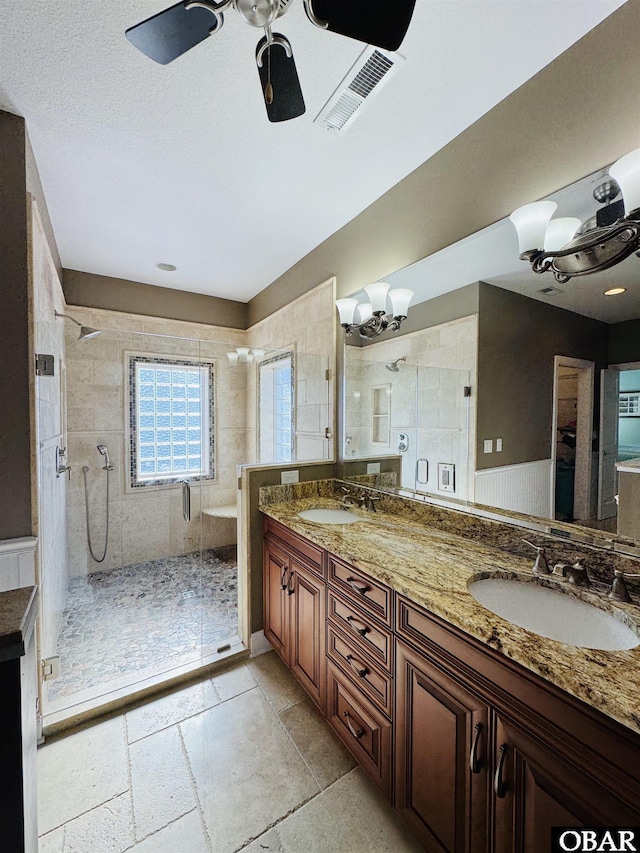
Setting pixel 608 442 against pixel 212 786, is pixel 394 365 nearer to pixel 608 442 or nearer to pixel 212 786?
pixel 608 442

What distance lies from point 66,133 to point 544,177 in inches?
81.3

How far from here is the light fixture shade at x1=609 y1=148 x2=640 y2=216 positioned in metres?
1.05

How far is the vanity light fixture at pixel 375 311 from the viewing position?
194 centimetres

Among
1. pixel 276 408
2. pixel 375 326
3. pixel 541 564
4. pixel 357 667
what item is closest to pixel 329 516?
pixel 357 667

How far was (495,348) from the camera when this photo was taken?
1.46 meters

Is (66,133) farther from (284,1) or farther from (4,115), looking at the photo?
(284,1)

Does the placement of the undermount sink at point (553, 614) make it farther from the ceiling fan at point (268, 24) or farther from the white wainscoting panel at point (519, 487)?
the ceiling fan at point (268, 24)

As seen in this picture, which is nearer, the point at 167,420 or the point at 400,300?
the point at 400,300

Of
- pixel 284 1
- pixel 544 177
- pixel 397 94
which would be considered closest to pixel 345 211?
pixel 397 94

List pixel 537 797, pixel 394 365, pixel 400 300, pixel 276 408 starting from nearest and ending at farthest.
A: pixel 537 797 → pixel 400 300 → pixel 394 365 → pixel 276 408

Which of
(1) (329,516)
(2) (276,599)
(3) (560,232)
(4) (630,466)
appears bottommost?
(2) (276,599)

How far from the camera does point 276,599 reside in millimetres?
2004

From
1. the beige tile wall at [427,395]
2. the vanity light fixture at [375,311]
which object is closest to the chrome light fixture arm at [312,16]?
the beige tile wall at [427,395]

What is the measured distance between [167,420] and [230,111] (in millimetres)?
2173
